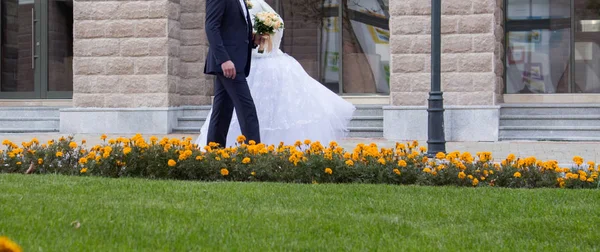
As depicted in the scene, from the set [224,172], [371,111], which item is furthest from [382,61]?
[224,172]

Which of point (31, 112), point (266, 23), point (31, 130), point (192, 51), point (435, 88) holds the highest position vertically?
point (192, 51)

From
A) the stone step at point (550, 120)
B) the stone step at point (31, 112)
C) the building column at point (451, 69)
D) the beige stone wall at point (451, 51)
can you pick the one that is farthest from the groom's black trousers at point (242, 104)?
the stone step at point (31, 112)

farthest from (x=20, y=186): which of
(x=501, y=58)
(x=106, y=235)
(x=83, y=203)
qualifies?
(x=501, y=58)

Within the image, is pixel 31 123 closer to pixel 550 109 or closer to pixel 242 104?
pixel 242 104

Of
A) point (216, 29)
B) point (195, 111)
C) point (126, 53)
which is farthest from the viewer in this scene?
point (195, 111)

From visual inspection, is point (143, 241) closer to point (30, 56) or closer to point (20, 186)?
point (20, 186)

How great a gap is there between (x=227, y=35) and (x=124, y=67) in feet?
24.0

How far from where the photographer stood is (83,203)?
19.4ft

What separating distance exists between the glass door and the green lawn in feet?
39.1

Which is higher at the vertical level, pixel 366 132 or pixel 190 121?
pixel 190 121

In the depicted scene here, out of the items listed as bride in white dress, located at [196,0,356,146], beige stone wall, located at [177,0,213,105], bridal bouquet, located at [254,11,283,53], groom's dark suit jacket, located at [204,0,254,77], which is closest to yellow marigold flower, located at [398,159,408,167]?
groom's dark suit jacket, located at [204,0,254,77]

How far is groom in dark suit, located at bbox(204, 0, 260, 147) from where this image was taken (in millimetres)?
9602

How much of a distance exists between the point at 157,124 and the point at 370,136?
13.1 feet

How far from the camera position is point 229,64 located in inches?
374
